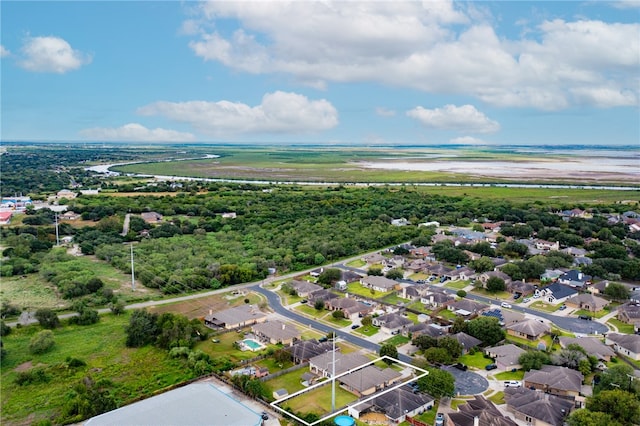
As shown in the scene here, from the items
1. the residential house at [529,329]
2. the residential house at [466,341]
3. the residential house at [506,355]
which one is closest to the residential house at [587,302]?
the residential house at [529,329]

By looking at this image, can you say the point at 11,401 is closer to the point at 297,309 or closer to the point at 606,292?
the point at 297,309

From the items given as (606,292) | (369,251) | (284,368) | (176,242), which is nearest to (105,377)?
(284,368)

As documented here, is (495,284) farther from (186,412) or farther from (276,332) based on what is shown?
(186,412)

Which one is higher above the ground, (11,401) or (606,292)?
(606,292)

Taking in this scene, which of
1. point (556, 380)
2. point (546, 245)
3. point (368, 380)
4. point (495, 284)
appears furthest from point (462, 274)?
point (368, 380)

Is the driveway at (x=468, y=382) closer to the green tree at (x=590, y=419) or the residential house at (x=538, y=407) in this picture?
the residential house at (x=538, y=407)

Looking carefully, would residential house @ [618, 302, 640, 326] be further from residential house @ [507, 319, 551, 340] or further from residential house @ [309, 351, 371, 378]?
residential house @ [309, 351, 371, 378]
